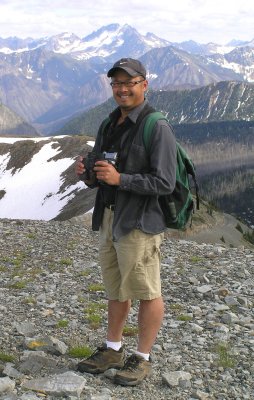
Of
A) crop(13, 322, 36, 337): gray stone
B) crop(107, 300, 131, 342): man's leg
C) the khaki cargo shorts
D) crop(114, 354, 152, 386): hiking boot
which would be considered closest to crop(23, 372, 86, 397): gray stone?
Result: crop(114, 354, 152, 386): hiking boot

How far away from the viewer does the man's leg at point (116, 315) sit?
839 centimetres

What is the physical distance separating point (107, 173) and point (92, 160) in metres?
0.65

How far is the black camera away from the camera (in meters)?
7.55

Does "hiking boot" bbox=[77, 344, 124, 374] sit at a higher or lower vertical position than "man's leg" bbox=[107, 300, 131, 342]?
lower

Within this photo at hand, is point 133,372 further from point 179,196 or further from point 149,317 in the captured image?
point 179,196

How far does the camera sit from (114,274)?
8297 mm

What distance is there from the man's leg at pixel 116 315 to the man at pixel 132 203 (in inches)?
0.8

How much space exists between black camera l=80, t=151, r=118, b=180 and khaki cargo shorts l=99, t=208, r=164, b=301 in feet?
2.33

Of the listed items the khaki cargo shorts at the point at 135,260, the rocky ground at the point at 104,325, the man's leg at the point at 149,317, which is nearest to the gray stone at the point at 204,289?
the rocky ground at the point at 104,325

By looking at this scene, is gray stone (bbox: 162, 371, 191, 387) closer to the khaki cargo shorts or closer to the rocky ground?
the rocky ground

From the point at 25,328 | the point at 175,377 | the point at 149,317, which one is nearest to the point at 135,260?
the point at 149,317

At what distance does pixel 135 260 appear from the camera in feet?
25.3

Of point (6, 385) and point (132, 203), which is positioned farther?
point (132, 203)

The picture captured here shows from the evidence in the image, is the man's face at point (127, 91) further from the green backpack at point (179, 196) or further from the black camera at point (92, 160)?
the black camera at point (92, 160)
